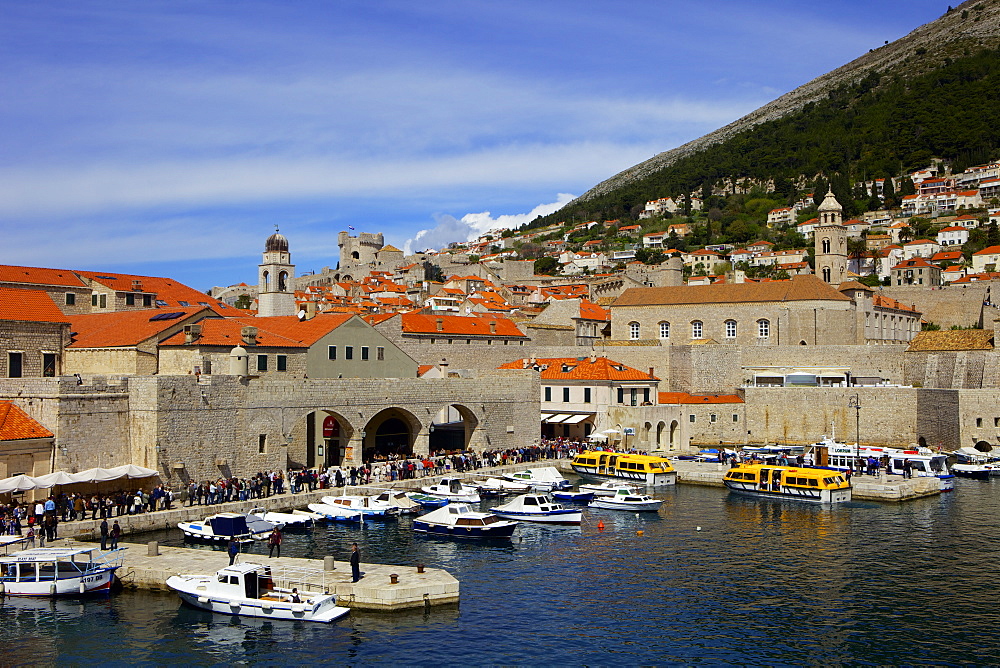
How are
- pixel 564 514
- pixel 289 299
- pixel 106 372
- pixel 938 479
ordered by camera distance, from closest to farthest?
pixel 564 514, pixel 106 372, pixel 938 479, pixel 289 299

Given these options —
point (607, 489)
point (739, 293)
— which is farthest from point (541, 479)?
point (739, 293)

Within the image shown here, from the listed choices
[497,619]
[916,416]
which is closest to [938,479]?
[916,416]

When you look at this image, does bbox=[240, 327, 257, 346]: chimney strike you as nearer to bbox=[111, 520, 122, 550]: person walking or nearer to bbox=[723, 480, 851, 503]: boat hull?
bbox=[111, 520, 122, 550]: person walking

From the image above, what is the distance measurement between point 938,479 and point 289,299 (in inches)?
1365

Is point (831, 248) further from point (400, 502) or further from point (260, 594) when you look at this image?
point (260, 594)

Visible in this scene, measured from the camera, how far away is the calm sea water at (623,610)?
16.8 metres

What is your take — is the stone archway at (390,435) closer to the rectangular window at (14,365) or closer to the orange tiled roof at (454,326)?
the orange tiled roof at (454,326)

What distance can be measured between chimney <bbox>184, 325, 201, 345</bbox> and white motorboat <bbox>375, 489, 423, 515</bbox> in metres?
10.2

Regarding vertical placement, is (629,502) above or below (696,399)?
below

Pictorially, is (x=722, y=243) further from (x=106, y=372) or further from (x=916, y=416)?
(x=106, y=372)

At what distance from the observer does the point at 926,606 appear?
19.8m

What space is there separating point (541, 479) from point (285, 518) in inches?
462

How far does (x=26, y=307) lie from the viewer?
31281mm

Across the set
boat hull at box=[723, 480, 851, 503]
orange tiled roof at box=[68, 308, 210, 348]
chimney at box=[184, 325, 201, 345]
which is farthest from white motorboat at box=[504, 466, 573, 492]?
orange tiled roof at box=[68, 308, 210, 348]
